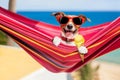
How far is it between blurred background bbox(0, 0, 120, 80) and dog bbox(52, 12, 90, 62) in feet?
0.10

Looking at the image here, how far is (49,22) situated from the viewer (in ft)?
6.17

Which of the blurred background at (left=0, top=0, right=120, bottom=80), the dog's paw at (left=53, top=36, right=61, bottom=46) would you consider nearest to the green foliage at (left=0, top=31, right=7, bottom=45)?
the blurred background at (left=0, top=0, right=120, bottom=80)

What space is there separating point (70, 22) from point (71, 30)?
5cm

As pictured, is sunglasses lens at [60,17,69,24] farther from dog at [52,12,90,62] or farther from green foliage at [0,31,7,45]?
green foliage at [0,31,7,45]

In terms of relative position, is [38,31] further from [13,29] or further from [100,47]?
[100,47]

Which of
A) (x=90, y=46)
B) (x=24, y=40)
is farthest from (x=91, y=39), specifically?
(x=24, y=40)

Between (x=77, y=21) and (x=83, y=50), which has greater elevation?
(x=77, y=21)

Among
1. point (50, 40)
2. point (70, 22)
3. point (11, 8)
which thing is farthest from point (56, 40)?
point (11, 8)

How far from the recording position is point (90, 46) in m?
1.81

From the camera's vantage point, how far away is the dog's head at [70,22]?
181cm

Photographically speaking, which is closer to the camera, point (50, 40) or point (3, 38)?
point (50, 40)

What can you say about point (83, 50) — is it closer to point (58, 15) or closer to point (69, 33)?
point (69, 33)

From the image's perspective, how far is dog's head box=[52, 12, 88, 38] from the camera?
1812 mm

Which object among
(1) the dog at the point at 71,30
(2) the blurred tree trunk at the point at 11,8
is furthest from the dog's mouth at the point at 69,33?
(2) the blurred tree trunk at the point at 11,8
